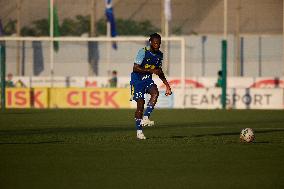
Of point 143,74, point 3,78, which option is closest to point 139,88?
point 143,74

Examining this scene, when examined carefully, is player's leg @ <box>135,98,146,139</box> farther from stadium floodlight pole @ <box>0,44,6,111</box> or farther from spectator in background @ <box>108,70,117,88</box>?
spectator in background @ <box>108,70,117,88</box>

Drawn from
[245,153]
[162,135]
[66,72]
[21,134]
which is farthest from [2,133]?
[66,72]

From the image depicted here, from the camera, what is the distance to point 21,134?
21891 millimetres

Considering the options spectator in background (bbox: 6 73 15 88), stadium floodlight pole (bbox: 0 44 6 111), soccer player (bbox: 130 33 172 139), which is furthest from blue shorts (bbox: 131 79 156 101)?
spectator in background (bbox: 6 73 15 88)

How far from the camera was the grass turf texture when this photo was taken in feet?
40.3

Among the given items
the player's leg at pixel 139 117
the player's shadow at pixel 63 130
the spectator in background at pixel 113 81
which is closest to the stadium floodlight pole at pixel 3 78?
the spectator in background at pixel 113 81

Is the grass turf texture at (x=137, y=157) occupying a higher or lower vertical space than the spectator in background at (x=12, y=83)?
lower

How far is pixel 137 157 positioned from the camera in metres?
15.7

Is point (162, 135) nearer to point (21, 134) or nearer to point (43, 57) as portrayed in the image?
point (21, 134)

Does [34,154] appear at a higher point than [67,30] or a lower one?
lower

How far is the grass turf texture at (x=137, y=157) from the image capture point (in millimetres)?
12297

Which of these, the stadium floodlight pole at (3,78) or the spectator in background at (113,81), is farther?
the spectator in background at (113,81)

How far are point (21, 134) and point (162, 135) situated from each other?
10.3 ft

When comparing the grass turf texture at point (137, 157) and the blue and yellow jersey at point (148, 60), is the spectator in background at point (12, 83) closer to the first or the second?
the grass turf texture at point (137, 157)
